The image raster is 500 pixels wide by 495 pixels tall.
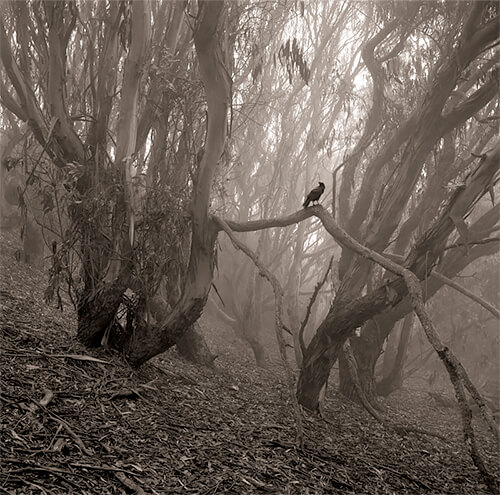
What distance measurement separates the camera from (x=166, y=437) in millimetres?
4234

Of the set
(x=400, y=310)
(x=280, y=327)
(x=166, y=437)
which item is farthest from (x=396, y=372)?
(x=166, y=437)

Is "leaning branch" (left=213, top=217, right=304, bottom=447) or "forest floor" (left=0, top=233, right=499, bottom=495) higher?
"leaning branch" (left=213, top=217, right=304, bottom=447)

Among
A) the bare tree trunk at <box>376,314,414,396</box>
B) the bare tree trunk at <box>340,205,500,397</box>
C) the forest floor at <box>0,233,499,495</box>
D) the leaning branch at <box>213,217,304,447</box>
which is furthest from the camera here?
the bare tree trunk at <box>376,314,414,396</box>

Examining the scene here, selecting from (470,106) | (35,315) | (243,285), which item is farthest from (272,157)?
(35,315)

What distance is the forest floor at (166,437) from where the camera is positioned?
346 cm

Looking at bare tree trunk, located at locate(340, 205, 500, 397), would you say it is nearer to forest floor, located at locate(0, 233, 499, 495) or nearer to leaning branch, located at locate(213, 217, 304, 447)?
forest floor, located at locate(0, 233, 499, 495)

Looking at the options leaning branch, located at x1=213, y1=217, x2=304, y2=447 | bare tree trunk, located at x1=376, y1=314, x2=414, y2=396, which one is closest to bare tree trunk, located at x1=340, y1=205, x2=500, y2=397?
bare tree trunk, located at x1=376, y1=314, x2=414, y2=396

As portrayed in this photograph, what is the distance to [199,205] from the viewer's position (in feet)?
17.8

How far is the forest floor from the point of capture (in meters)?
3.46

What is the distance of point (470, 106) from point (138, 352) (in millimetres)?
4291

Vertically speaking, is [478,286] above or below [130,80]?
above

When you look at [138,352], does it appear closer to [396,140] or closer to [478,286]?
[396,140]

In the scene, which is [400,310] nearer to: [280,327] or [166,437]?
[280,327]

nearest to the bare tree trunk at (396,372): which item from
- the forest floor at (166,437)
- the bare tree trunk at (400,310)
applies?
the bare tree trunk at (400,310)
